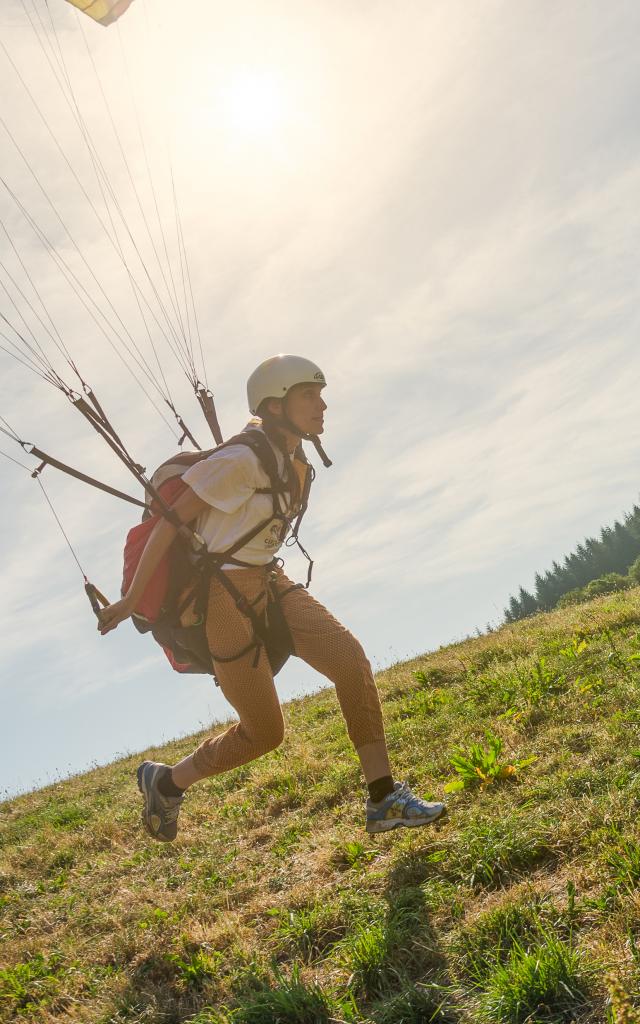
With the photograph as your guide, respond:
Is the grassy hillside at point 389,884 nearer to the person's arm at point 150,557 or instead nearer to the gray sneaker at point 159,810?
the gray sneaker at point 159,810

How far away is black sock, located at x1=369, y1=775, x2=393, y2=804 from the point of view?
487 centimetres

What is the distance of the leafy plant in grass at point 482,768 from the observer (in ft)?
16.8

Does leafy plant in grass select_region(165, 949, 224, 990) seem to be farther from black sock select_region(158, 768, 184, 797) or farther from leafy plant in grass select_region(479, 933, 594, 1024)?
leafy plant in grass select_region(479, 933, 594, 1024)

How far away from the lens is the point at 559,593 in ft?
438

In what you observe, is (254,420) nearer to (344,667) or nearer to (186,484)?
(186,484)

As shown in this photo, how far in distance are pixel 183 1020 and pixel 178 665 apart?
7.56ft

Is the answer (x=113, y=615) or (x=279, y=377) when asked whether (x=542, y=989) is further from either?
(x=279, y=377)

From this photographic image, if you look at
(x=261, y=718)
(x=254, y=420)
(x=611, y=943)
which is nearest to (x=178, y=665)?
(x=261, y=718)

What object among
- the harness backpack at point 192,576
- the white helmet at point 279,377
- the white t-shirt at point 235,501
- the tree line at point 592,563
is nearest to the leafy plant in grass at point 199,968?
the harness backpack at point 192,576

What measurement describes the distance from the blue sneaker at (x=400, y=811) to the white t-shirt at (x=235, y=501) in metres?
1.71

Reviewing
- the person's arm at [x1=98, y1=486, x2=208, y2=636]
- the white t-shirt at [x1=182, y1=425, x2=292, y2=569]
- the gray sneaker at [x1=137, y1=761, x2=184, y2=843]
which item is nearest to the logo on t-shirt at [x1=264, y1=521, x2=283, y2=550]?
the white t-shirt at [x1=182, y1=425, x2=292, y2=569]

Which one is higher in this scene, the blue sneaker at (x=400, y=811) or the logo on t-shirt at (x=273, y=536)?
the logo on t-shirt at (x=273, y=536)

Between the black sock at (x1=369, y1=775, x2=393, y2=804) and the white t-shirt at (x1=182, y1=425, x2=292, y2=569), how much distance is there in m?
1.59

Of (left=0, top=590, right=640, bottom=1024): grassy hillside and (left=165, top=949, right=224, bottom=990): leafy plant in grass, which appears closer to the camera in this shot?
(left=0, top=590, right=640, bottom=1024): grassy hillside
